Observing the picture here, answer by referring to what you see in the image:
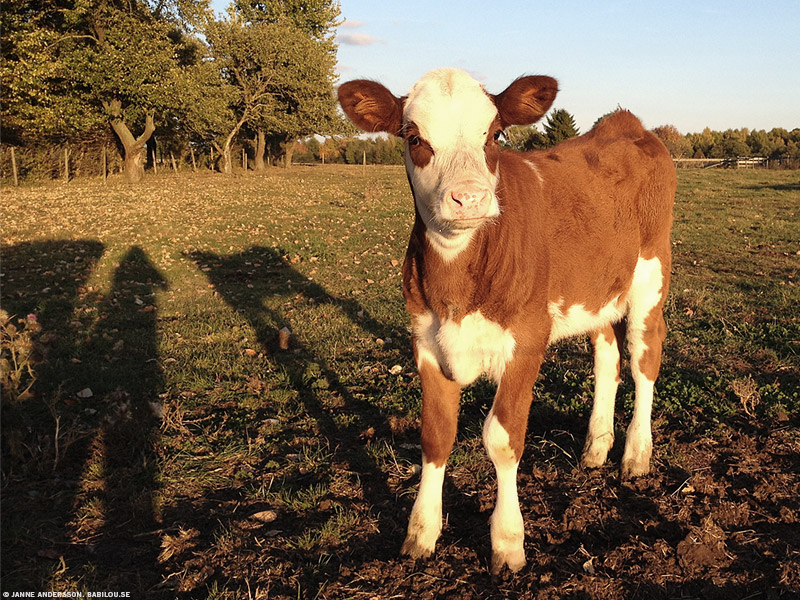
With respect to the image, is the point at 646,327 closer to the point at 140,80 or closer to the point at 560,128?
the point at 140,80

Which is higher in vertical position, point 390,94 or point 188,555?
point 390,94

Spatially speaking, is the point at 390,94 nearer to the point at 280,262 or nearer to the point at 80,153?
the point at 280,262

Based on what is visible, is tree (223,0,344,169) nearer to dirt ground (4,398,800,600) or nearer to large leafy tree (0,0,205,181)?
large leafy tree (0,0,205,181)

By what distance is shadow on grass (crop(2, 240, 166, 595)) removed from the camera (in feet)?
12.4

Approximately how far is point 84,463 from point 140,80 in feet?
99.7

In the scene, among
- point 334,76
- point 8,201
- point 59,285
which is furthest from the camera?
point 334,76

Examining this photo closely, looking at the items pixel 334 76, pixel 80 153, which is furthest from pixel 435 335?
pixel 334 76

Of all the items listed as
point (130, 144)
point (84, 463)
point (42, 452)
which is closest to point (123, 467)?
point (84, 463)

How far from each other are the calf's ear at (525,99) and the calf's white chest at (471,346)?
1.46 metres

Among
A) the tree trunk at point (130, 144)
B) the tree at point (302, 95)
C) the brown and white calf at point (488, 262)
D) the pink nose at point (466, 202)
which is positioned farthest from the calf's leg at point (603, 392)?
the tree at point (302, 95)

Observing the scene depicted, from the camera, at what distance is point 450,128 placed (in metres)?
3.79

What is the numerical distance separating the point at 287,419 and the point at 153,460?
1345 mm

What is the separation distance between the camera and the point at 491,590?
3570 mm

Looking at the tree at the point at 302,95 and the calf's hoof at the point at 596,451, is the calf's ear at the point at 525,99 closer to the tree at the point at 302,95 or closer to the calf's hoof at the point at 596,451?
the calf's hoof at the point at 596,451
